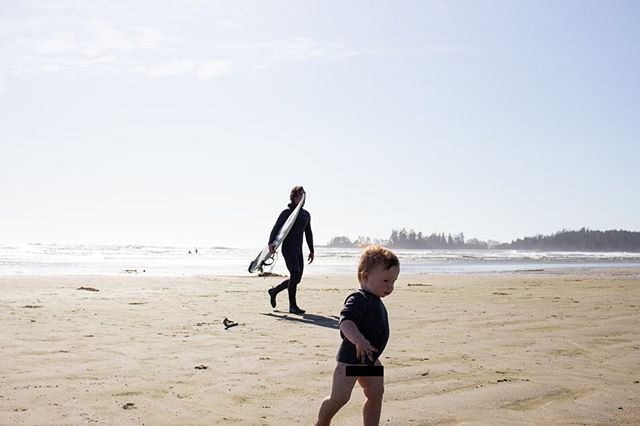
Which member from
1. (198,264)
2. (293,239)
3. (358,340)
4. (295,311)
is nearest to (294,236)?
(293,239)

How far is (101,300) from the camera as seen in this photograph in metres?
9.91

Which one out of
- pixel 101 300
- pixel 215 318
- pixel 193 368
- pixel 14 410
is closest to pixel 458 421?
pixel 193 368

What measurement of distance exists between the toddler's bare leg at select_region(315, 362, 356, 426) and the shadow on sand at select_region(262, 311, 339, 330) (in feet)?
13.6

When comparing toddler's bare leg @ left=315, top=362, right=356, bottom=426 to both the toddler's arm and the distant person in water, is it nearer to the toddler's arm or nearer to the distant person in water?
the toddler's arm

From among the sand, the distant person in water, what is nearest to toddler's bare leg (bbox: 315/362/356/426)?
the sand

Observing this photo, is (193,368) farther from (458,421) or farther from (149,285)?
(149,285)

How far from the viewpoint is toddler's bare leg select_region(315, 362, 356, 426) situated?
3.20 m

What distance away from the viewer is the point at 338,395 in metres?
3.21

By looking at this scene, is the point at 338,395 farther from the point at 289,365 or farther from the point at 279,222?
the point at 279,222

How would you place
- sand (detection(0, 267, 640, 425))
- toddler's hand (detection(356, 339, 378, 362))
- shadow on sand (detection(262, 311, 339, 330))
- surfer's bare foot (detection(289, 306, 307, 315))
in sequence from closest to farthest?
toddler's hand (detection(356, 339, 378, 362)) < sand (detection(0, 267, 640, 425)) < shadow on sand (detection(262, 311, 339, 330)) < surfer's bare foot (detection(289, 306, 307, 315))

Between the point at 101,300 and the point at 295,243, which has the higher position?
the point at 295,243

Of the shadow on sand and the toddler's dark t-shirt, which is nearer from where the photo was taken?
the toddler's dark t-shirt

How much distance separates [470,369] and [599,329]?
2.97 m

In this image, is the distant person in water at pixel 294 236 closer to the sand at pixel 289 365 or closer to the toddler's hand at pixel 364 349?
the sand at pixel 289 365
